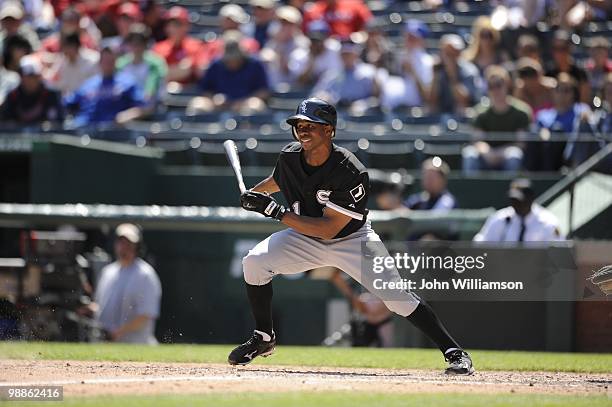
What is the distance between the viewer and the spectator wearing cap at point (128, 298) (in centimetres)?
985

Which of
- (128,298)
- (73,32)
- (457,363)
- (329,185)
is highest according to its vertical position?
(73,32)

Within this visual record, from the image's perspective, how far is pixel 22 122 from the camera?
12.8 metres

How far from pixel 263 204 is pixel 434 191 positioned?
13.9ft

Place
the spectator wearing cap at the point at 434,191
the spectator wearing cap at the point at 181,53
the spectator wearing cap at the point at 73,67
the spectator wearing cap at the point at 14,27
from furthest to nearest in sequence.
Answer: the spectator wearing cap at the point at 14,27
the spectator wearing cap at the point at 181,53
the spectator wearing cap at the point at 73,67
the spectator wearing cap at the point at 434,191

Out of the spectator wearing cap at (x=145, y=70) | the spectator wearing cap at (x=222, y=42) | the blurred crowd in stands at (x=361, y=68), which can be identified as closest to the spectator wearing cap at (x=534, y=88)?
the blurred crowd in stands at (x=361, y=68)

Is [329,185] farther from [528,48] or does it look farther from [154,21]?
[154,21]

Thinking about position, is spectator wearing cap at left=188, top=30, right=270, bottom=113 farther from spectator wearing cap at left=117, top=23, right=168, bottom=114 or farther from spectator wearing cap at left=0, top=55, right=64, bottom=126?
spectator wearing cap at left=0, top=55, right=64, bottom=126

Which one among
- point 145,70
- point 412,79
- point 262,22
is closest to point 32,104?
point 145,70

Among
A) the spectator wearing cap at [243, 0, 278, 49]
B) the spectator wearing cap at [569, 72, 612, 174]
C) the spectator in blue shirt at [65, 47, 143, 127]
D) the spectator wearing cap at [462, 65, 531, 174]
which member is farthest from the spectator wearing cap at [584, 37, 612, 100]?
the spectator in blue shirt at [65, 47, 143, 127]

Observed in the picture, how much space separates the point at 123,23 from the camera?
15078 millimetres

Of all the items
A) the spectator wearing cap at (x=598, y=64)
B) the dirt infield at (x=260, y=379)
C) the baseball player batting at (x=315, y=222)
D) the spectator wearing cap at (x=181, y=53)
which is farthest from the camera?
the spectator wearing cap at (x=181, y=53)

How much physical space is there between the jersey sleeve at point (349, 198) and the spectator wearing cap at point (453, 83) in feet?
18.2

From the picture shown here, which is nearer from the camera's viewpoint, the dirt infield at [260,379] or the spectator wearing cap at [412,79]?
the dirt infield at [260,379]

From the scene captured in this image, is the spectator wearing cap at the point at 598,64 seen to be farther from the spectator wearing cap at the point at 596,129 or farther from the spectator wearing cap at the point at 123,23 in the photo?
the spectator wearing cap at the point at 123,23
